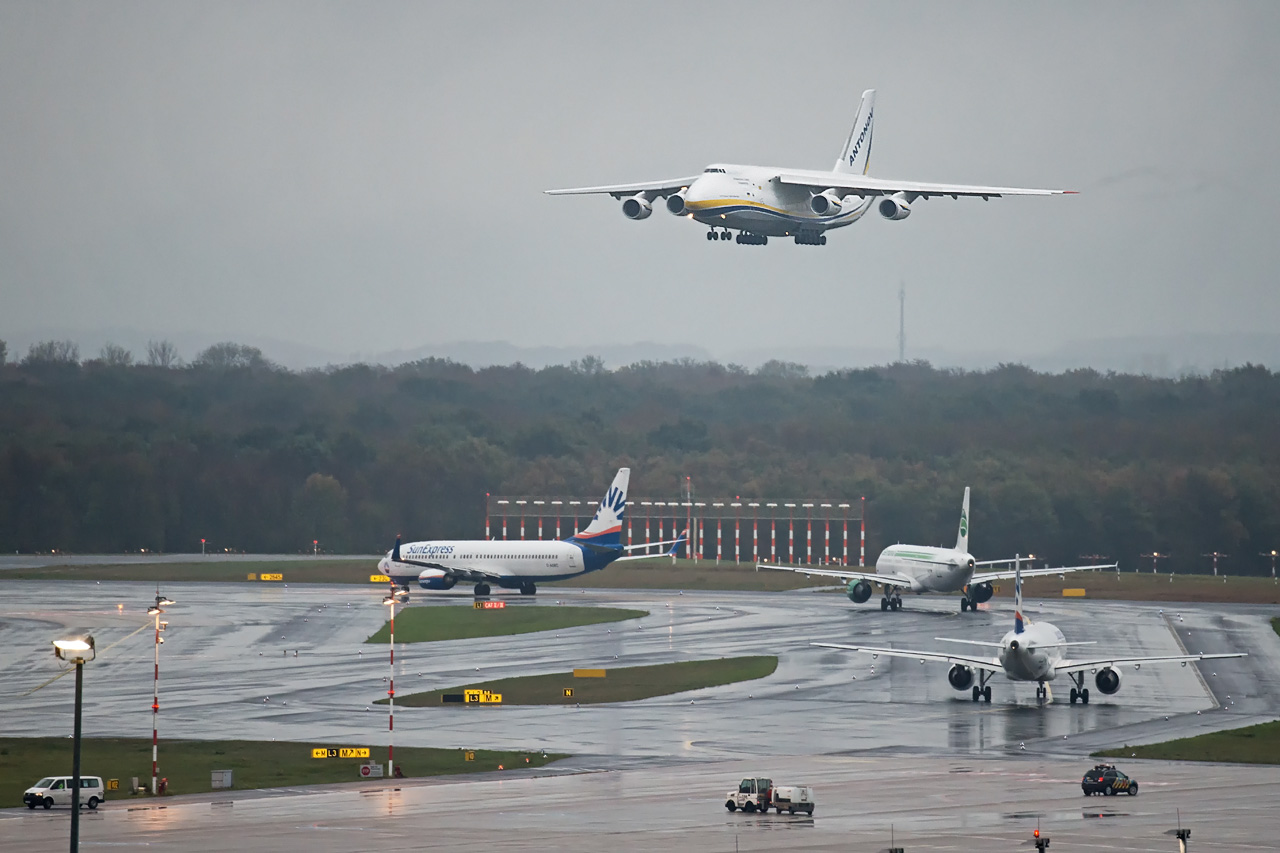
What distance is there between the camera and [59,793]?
145ft

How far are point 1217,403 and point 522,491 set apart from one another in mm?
83943

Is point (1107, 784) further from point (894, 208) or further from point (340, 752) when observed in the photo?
point (894, 208)

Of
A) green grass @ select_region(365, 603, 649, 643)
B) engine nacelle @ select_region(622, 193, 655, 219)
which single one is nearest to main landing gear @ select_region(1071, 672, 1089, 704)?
engine nacelle @ select_region(622, 193, 655, 219)

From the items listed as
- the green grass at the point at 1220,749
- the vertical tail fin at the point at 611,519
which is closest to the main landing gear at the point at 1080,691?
the green grass at the point at 1220,749

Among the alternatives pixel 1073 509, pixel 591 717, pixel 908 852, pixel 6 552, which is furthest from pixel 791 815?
pixel 6 552

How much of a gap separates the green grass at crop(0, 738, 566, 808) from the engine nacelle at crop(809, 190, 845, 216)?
1213 inches

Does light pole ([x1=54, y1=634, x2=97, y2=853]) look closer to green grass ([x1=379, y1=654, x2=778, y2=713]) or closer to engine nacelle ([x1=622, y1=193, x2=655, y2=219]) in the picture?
green grass ([x1=379, y1=654, x2=778, y2=713])

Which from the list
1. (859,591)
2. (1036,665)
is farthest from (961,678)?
(859,591)

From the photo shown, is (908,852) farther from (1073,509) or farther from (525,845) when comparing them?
(1073,509)

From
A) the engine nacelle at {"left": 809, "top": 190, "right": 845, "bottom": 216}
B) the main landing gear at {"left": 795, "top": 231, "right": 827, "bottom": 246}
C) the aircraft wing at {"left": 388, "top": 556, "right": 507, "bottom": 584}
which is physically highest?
the engine nacelle at {"left": 809, "top": 190, "right": 845, "bottom": 216}

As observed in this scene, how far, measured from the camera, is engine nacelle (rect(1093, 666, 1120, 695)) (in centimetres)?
6556

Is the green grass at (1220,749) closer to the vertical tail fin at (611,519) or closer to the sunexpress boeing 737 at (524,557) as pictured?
the vertical tail fin at (611,519)

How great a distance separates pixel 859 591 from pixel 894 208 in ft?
119

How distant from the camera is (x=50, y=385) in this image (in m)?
189
